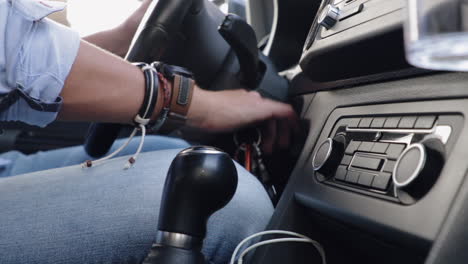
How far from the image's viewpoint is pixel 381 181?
349 mm

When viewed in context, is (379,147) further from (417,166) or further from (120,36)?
(120,36)

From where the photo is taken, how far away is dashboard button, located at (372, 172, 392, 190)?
34 centimetres

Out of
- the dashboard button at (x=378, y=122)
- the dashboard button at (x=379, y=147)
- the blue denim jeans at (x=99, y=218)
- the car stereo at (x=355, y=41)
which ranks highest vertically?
the car stereo at (x=355, y=41)

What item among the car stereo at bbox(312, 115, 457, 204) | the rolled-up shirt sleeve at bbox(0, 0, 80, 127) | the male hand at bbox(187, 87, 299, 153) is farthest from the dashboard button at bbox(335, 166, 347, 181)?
the rolled-up shirt sleeve at bbox(0, 0, 80, 127)

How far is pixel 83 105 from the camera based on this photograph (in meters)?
0.56

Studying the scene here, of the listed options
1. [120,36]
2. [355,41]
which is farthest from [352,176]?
[120,36]

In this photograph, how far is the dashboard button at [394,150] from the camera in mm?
346

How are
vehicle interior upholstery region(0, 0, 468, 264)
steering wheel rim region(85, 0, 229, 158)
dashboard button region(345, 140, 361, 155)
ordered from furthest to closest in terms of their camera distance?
steering wheel rim region(85, 0, 229, 158)
dashboard button region(345, 140, 361, 155)
vehicle interior upholstery region(0, 0, 468, 264)

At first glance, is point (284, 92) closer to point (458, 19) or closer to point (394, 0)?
point (394, 0)

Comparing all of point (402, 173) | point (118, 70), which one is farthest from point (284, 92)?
point (402, 173)

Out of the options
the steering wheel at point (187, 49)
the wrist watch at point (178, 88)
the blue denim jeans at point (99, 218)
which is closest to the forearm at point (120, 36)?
the steering wheel at point (187, 49)

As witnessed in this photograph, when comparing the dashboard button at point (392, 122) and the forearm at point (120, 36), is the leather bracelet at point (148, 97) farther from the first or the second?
the forearm at point (120, 36)

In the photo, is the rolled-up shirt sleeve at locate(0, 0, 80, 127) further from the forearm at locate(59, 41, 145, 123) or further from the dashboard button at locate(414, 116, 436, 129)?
the dashboard button at locate(414, 116, 436, 129)

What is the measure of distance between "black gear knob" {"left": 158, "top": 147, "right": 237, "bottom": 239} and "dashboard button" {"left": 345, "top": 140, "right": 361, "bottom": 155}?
5.1 inches
